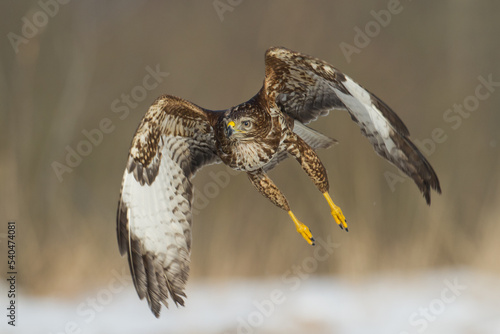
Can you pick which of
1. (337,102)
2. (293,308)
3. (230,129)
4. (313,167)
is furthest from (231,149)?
(293,308)

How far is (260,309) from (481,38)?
15.6 ft

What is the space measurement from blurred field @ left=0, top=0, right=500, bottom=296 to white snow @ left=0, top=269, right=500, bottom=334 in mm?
217

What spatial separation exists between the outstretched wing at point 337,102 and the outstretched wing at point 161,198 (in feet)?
2.04

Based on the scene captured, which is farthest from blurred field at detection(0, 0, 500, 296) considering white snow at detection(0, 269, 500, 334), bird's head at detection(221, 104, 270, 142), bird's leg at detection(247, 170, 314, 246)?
bird's head at detection(221, 104, 270, 142)

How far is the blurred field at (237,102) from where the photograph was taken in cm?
729

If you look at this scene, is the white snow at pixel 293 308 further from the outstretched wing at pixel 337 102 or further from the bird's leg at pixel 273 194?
the outstretched wing at pixel 337 102

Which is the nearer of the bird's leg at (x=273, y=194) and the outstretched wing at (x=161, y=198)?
the bird's leg at (x=273, y=194)

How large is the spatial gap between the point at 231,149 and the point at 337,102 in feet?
3.40

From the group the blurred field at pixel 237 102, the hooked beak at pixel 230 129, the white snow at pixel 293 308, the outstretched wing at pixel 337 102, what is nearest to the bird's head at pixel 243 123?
the hooked beak at pixel 230 129

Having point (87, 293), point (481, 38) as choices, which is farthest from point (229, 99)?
point (481, 38)

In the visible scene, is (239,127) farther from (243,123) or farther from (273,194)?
(273,194)

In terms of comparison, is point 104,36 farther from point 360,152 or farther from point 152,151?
point 152,151

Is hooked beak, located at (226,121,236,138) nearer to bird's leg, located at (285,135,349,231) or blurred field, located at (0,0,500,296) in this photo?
bird's leg, located at (285,135,349,231)

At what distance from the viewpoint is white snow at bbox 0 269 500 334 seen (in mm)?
7070
